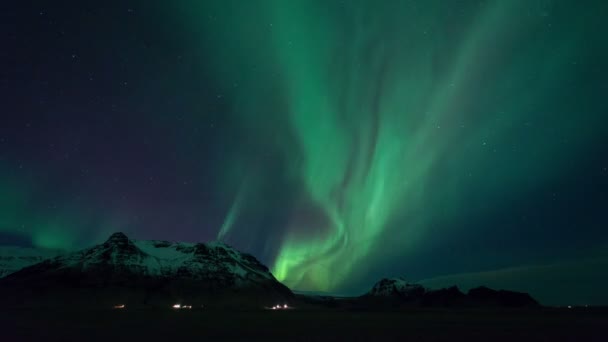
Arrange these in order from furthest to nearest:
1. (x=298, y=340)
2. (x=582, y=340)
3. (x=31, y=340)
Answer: (x=582, y=340)
(x=298, y=340)
(x=31, y=340)

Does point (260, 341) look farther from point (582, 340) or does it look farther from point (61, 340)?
point (582, 340)

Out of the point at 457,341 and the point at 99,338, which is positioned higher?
the point at 99,338

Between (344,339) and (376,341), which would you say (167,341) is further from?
(376,341)

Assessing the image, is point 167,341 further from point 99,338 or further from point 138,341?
point 99,338

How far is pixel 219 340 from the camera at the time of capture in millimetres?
40250

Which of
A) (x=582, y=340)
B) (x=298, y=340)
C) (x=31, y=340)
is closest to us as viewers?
(x=31, y=340)

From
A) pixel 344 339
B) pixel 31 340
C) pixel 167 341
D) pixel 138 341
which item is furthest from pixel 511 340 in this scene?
pixel 31 340

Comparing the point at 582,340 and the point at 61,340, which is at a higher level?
the point at 61,340

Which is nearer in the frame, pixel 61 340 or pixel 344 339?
pixel 61 340

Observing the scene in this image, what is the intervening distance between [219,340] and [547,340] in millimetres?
34753

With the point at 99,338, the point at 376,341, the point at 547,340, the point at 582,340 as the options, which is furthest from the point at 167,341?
the point at 582,340

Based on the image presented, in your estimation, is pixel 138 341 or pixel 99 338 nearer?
pixel 138 341

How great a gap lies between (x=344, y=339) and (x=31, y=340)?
30.2m

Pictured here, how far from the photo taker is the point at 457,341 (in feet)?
135
